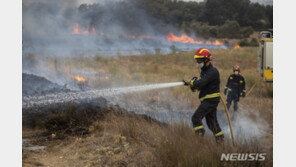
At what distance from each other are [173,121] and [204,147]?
4.30 ft

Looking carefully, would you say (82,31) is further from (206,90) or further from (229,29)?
(206,90)

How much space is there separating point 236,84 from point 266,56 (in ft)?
4.31

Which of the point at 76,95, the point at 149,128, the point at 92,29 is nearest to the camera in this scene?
the point at 149,128

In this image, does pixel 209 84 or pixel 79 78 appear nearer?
pixel 209 84

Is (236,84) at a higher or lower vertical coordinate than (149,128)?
higher

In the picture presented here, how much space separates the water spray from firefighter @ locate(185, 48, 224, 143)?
133 cm

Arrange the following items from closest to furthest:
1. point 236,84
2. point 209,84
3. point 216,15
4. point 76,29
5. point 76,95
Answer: point 209,84, point 236,84, point 216,15, point 76,95, point 76,29

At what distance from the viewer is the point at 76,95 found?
8.08 m

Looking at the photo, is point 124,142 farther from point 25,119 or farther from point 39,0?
point 39,0

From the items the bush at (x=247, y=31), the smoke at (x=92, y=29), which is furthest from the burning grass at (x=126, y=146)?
the bush at (x=247, y=31)

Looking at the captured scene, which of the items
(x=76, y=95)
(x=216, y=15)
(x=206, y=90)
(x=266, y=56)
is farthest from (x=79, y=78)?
(x=266, y=56)

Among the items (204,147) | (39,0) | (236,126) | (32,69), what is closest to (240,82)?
(236,126)

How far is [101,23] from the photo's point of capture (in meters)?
9.84

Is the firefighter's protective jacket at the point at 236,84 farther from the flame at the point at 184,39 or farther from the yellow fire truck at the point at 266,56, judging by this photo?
the flame at the point at 184,39
